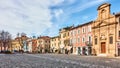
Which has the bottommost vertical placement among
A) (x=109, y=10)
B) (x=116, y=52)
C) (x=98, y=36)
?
(x=116, y=52)

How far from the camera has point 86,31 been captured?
7456cm

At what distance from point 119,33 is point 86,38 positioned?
20.1 metres

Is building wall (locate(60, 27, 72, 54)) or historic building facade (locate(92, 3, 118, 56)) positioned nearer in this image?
historic building facade (locate(92, 3, 118, 56))

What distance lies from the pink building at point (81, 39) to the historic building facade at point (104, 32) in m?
4.49

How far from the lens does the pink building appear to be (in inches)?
2869

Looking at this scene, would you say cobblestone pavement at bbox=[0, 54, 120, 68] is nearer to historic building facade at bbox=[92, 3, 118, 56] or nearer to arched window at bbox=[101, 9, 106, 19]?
historic building facade at bbox=[92, 3, 118, 56]

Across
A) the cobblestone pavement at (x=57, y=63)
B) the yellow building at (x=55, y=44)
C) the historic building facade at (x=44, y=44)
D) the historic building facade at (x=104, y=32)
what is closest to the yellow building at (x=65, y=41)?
the yellow building at (x=55, y=44)

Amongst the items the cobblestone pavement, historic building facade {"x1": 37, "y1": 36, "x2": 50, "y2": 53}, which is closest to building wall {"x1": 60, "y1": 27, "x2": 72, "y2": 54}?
historic building facade {"x1": 37, "y1": 36, "x2": 50, "y2": 53}

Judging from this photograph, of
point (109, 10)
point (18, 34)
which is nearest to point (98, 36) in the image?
point (109, 10)

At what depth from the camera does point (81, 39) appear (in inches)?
3118

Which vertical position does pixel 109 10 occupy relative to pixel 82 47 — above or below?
above

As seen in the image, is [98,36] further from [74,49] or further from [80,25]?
[74,49]

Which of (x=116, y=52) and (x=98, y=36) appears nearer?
(x=116, y=52)

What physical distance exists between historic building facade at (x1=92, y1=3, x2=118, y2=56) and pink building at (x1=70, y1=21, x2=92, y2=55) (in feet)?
14.7
